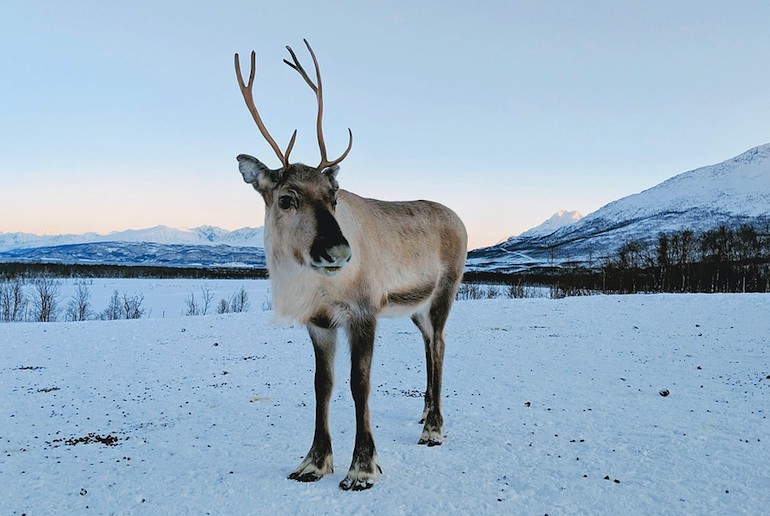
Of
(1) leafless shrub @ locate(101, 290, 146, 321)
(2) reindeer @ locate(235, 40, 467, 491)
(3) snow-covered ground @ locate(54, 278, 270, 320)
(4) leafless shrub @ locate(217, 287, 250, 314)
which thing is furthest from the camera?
(3) snow-covered ground @ locate(54, 278, 270, 320)

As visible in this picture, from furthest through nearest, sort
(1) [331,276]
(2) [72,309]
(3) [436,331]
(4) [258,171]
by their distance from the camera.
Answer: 1. (2) [72,309]
2. (3) [436,331]
3. (4) [258,171]
4. (1) [331,276]

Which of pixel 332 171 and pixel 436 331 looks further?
pixel 436 331

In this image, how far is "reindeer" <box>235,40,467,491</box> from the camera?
195 inches

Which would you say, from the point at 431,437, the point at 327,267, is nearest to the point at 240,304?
the point at 431,437

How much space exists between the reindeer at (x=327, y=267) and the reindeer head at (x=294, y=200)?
1cm

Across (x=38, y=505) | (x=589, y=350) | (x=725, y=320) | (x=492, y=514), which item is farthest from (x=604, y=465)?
(x=725, y=320)

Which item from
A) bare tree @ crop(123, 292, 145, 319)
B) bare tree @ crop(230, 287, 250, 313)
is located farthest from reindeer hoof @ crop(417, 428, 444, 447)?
bare tree @ crop(230, 287, 250, 313)

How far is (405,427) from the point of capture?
739cm

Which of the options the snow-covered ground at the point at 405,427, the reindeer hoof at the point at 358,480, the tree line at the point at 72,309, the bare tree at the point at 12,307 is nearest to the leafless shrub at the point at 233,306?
the tree line at the point at 72,309

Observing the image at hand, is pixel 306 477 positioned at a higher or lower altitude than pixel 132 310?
higher

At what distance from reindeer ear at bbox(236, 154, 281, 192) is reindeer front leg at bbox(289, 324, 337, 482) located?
Result: 1.61m

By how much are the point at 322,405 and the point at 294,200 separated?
2.30m

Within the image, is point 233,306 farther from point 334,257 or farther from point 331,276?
point 334,257

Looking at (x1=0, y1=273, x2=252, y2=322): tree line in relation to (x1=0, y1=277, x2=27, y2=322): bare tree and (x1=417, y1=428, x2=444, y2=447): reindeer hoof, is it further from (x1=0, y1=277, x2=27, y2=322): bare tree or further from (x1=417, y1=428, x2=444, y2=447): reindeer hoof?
(x1=417, y1=428, x2=444, y2=447): reindeer hoof
